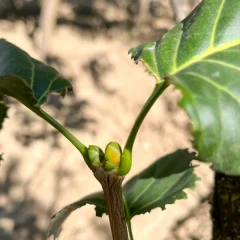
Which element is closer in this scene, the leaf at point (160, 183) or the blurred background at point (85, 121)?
the leaf at point (160, 183)

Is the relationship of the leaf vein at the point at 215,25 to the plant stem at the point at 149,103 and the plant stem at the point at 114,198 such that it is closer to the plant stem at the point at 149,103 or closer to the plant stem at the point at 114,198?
the plant stem at the point at 149,103

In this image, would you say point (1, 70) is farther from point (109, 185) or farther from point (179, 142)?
point (179, 142)

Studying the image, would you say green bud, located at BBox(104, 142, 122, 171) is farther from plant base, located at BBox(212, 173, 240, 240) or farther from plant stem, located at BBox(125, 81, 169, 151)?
plant base, located at BBox(212, 173, 240, 240)

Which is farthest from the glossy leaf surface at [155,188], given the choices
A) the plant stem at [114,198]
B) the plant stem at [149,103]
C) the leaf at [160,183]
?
the plant stem at [149,103]

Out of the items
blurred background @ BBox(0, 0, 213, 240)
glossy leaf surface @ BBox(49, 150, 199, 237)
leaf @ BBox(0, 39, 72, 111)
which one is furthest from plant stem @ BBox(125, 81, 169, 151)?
blurred background @ BBox(0, 0, 213, 240)

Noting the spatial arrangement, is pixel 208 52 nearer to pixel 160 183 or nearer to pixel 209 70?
pixel 209 70
